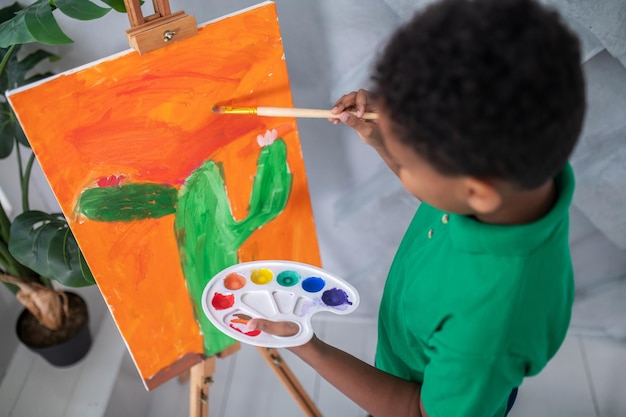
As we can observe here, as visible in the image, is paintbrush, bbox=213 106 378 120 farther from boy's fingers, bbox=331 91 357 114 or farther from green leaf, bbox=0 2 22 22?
green leaf, bbox=0 2 22 22

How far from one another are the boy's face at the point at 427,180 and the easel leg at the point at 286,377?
718 mm

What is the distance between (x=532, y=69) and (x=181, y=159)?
0.65 m

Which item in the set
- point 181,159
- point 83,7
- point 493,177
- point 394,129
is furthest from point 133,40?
point 493,177

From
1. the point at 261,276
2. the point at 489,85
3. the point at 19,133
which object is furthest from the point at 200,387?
the point at 489,85

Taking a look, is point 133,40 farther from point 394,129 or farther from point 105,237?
point 394,129

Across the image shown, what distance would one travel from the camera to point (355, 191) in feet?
4.91

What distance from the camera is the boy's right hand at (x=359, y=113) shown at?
90 centimetres

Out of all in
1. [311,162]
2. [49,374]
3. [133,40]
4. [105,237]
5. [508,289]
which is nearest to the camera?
[508,289]

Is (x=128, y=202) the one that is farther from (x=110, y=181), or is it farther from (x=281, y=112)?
(x=281, y=112)

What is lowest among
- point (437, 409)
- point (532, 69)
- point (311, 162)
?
point (311, 162)

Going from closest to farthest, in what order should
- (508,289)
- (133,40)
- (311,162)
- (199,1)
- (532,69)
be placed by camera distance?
(532,69) < (508,289) < (133,40) < (199,1) < (311,162)

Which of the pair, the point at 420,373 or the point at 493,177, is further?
the point at 420,373

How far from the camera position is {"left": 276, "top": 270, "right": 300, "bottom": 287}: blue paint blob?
3.25 feet

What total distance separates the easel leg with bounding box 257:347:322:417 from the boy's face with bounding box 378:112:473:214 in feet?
2.36
